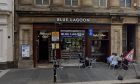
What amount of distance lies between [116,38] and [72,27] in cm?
371

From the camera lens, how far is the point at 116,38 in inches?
1083

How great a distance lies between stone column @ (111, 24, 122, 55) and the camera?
27.3 metres

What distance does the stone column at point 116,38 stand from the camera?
27344 millimetres

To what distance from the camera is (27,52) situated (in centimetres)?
2567

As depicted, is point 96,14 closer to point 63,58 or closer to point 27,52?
point 63,58

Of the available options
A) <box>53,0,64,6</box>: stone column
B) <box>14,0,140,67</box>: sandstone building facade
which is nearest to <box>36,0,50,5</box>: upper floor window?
<box>14,0,140,67</box>: sandstone building facade

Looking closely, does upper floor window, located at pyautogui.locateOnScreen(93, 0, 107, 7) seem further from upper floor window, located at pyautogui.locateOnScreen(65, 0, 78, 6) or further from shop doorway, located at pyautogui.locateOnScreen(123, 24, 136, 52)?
shop doorway, located at pyautogui.locateOnScreen(123, 24, 136, 52)

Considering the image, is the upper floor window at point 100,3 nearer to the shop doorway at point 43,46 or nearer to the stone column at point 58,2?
the stone column at point 58,2

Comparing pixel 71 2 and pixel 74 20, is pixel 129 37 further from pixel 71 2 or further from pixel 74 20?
pixel 71 2

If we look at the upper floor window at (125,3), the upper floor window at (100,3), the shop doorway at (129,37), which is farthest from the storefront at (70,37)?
the upper floor window at (125,3)

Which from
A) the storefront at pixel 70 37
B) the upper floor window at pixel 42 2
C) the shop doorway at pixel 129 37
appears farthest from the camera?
the shop doorway at pixel 129 37

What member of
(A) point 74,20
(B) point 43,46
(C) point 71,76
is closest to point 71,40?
(A) point 74,20

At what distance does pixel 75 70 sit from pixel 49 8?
211 inches

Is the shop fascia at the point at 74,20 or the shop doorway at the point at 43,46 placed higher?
the shop fascia at the point at 74,20
